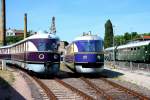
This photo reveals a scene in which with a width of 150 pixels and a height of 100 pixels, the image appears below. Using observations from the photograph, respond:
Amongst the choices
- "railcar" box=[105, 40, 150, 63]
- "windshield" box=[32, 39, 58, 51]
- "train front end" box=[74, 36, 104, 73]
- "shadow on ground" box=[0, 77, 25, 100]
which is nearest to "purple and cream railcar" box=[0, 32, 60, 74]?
"windshield" box=[32, 39, 58, 51]

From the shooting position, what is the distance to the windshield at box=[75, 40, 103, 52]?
1084 inches

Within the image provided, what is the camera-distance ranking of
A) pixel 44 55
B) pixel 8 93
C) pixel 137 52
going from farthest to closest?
1. pixel 137 52
2. pixel 44 55
3. pixel 8 93

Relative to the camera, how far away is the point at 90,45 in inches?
1086

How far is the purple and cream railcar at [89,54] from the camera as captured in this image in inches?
1072

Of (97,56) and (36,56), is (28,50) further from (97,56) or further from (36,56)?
(97,56)

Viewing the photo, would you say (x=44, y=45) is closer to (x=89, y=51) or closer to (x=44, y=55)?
(x=44, y=55)

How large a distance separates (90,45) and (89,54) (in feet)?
2.19

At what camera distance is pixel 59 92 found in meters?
Answer: 18.5

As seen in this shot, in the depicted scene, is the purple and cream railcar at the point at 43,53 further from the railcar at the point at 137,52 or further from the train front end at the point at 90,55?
the railcar at the point at 137,52

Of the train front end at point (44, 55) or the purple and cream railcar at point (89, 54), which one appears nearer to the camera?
the train front end at point (44, 55)

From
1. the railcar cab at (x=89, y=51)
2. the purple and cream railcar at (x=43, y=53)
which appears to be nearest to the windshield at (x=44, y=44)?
the purple and cream railcar at (x=43, y=53)

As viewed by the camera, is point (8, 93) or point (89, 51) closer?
point (8, 93)

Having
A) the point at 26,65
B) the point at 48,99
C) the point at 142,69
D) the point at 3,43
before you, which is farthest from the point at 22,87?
the point at 3,43

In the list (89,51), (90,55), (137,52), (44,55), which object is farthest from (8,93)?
(137,52)
